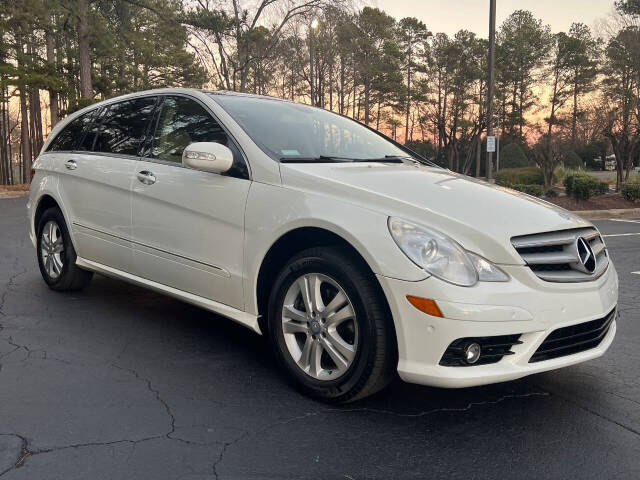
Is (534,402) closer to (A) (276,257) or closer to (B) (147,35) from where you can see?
(A) (276,257)

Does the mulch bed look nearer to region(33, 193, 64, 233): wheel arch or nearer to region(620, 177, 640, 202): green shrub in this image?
region(620, 177, 640, 202): green shrub

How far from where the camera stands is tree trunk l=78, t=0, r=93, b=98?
23828 mm

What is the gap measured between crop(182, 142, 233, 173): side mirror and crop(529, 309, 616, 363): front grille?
1977mm

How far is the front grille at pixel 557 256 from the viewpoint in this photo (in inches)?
108

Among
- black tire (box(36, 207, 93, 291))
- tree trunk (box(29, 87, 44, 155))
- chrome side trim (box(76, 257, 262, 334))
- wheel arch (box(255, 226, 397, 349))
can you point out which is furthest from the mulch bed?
tree trunk (box(29, 87, 44, 155))

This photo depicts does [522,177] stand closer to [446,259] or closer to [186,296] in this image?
[186,296]

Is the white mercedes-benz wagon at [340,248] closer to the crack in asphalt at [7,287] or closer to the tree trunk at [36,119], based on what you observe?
the crack in asphalt at [7,287]

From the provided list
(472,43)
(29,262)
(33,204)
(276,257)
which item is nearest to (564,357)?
(276,257)

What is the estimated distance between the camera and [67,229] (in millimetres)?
4992

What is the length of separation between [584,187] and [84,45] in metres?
20.1

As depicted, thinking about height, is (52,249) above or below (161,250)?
below

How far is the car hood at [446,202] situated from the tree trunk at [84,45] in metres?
24.1

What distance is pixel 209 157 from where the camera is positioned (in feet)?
11.3

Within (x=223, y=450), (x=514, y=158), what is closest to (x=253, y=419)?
(x=223, y=450)
